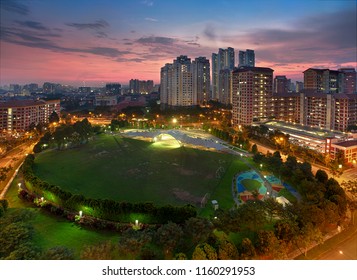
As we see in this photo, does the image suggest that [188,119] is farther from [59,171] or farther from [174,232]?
[174,232]

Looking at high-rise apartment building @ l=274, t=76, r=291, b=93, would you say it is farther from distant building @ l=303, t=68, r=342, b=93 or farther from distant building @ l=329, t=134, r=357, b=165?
distant building @ l=329, t=134, r=357, b=165

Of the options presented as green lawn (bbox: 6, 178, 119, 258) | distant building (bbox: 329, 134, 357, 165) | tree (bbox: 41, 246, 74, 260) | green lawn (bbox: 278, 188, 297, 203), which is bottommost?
green lawn (bbox: 6, 178, 119, 258)

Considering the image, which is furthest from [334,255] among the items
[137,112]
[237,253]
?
[137,112]

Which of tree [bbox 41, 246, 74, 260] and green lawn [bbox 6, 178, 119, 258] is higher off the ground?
tree [bbox 41, 246, 74, 260]

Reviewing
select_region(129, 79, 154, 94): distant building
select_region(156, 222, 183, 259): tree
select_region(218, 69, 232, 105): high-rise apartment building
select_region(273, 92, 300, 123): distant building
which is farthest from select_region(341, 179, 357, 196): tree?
select_region(129, 79, 154, 94): distant building

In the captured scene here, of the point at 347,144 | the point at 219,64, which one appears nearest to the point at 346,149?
the point at 347,144

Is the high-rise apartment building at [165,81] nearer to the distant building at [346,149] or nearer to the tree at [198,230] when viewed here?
the distant building at [346,149]

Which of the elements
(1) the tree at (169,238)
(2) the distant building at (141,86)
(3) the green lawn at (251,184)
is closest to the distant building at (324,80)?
(3) the green lawn at (251,184)
